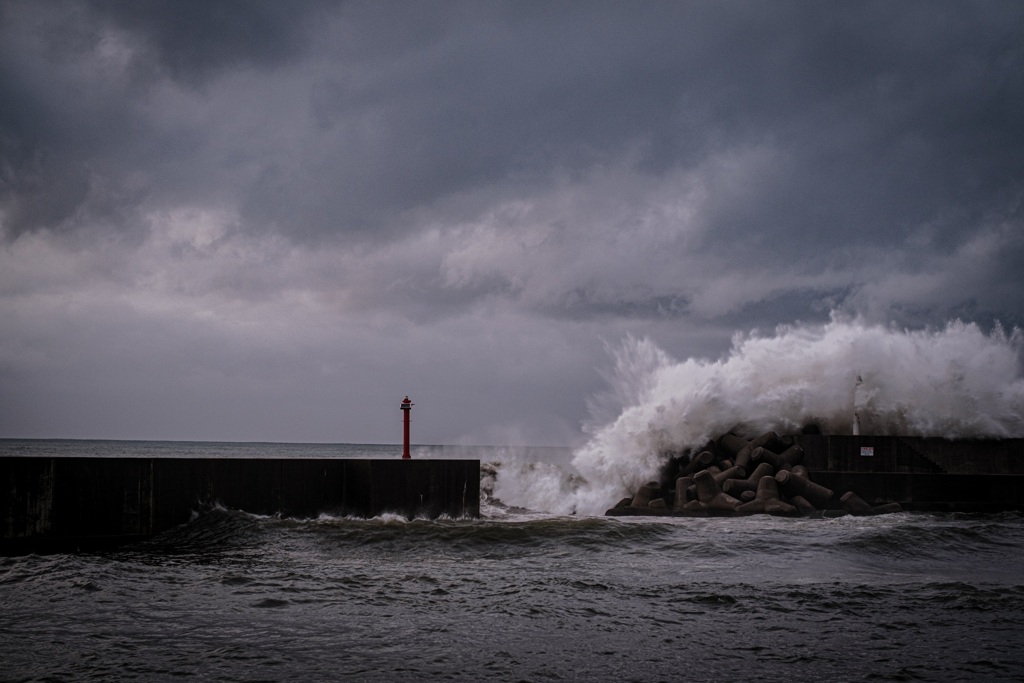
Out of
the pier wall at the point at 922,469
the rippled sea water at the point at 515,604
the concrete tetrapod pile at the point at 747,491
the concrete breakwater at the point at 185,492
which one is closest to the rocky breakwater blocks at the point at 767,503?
the concrete tetrapod pile at the point at 747,491

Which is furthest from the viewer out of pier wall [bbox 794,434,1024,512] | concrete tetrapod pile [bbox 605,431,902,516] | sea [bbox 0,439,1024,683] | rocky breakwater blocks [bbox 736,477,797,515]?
pier wall [bbox 794,434,1024,512]

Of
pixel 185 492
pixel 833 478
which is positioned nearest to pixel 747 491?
pixel 833 478

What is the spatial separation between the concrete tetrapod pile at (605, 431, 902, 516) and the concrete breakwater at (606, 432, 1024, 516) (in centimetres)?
1

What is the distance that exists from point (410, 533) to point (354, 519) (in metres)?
1.08

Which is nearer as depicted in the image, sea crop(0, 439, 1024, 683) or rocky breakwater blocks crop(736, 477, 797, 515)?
sea crop(0, 439, 1024, 683)

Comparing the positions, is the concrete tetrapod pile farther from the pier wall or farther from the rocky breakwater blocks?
the pier wall

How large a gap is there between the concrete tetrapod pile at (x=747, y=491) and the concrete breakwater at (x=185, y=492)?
11.1ft

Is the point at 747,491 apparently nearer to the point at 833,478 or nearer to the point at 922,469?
the point at 833,478

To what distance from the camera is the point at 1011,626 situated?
5324 millimetres

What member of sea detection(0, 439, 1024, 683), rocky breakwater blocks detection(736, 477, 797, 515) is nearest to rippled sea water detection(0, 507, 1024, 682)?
sea detection(0, 439, 1024, 683)

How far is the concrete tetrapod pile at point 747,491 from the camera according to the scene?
461 inches

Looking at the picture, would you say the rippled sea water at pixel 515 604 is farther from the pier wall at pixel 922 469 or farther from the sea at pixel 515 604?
the pier wall at pixel 922 469

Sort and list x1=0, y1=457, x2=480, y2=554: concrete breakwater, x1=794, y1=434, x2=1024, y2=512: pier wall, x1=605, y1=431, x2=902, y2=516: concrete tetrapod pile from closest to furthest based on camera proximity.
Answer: x1=0, y1=457, x2=480, y2=554: concrete breakwater, x1=605, y1=431, x2=902, y2=516: concrete tetrapod pile, x1=794, y1=434, x2=1024, y2=512: pier wall

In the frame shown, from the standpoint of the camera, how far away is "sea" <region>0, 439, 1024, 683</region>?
435 cm
